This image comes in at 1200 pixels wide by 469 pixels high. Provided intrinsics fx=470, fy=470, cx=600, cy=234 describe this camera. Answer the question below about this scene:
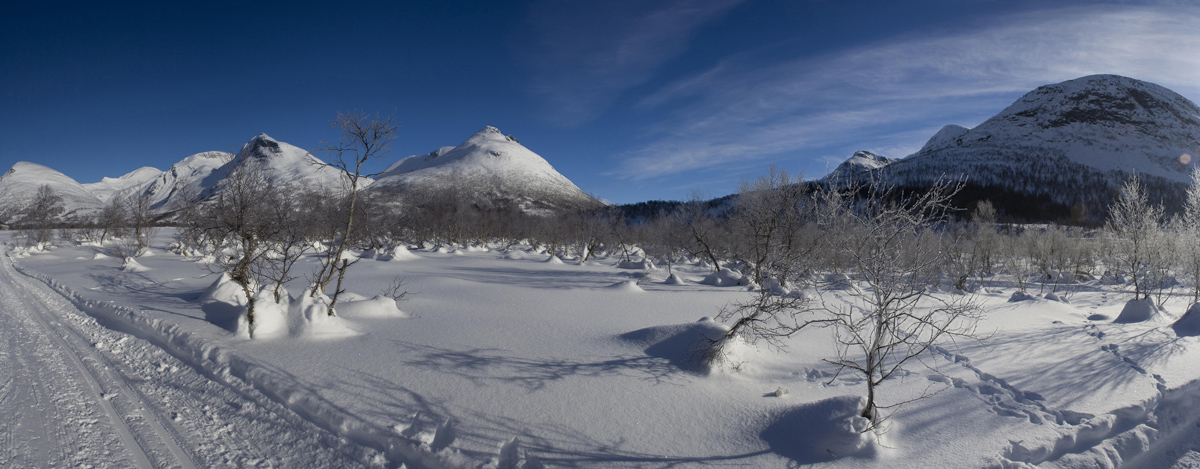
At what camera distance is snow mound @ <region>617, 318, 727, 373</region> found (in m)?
6.52

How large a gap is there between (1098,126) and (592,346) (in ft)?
659

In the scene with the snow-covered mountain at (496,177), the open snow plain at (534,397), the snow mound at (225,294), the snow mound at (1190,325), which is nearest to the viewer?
the open snow plain at (534,397)

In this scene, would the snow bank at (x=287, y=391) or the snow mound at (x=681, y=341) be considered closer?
the snow bank at (x=287, y=391)

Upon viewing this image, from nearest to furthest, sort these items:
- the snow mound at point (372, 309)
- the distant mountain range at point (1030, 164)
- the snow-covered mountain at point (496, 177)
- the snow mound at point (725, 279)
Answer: the snow mound at point (372, 309) → the snow mound at point (725, 279) → the distant mountain range at point (1030, 164) → the snow-covered mountain at point (496, 177)

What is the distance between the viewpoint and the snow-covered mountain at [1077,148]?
86.6 m

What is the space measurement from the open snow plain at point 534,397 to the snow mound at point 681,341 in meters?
0.03

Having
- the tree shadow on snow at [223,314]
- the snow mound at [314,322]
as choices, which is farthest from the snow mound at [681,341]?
the tree shadow on snow at [223,314]

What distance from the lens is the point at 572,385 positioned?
19.1 ft

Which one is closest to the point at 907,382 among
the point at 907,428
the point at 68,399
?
the point at 907,428

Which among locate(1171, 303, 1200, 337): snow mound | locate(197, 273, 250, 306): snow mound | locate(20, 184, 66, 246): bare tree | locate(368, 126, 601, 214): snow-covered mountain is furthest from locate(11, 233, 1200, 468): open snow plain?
locate(368, 126, 601, 214): snow-covered mountain

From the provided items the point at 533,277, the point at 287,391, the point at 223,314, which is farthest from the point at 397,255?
the point at 287,391

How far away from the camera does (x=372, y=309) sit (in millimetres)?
9516

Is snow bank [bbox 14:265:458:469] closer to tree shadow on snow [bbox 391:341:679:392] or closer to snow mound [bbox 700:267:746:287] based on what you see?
tree shadow on snow [bbox 391:341:679:392]

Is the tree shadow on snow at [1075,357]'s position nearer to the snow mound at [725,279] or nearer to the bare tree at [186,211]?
the snow mound at [725,279]
